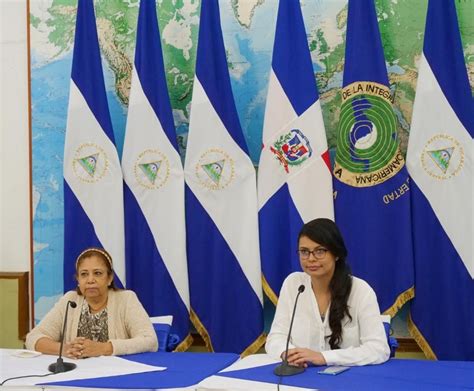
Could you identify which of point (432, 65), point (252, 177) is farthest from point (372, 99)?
point (252, 177)

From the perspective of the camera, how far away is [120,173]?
4.29 m

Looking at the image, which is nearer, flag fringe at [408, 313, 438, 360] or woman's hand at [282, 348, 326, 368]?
woman's hand at [282, 348, 326, 368]

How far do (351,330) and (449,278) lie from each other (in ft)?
4.04

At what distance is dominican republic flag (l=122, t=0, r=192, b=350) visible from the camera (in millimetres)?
4234

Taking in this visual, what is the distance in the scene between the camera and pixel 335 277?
3033mm

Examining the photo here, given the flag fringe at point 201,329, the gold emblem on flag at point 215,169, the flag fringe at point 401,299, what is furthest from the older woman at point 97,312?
the flag fringe at point 401,299

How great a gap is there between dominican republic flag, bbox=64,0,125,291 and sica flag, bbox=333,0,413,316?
1.36m

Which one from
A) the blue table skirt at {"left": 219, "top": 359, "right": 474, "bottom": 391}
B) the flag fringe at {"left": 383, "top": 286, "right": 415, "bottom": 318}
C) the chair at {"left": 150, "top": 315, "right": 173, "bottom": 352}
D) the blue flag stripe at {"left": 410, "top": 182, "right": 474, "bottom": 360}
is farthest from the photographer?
the flag fringe at {"left": 383, "top": 286, "right": 415, "bottom": 318}

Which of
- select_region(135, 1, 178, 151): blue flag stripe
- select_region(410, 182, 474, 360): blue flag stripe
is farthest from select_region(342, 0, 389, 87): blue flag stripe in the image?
select_region(135, 1, 178, 151): blue flag stripe

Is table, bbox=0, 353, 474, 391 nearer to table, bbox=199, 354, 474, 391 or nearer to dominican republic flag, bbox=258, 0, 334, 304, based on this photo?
table, bbox=199, 354, 474, 391

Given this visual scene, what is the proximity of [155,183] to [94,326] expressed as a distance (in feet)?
3.70

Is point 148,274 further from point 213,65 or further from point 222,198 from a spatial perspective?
point 213,65

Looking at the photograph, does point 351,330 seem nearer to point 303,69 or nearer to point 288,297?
point 288,297

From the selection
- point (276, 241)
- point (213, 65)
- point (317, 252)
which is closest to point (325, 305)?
point (317, 252)
